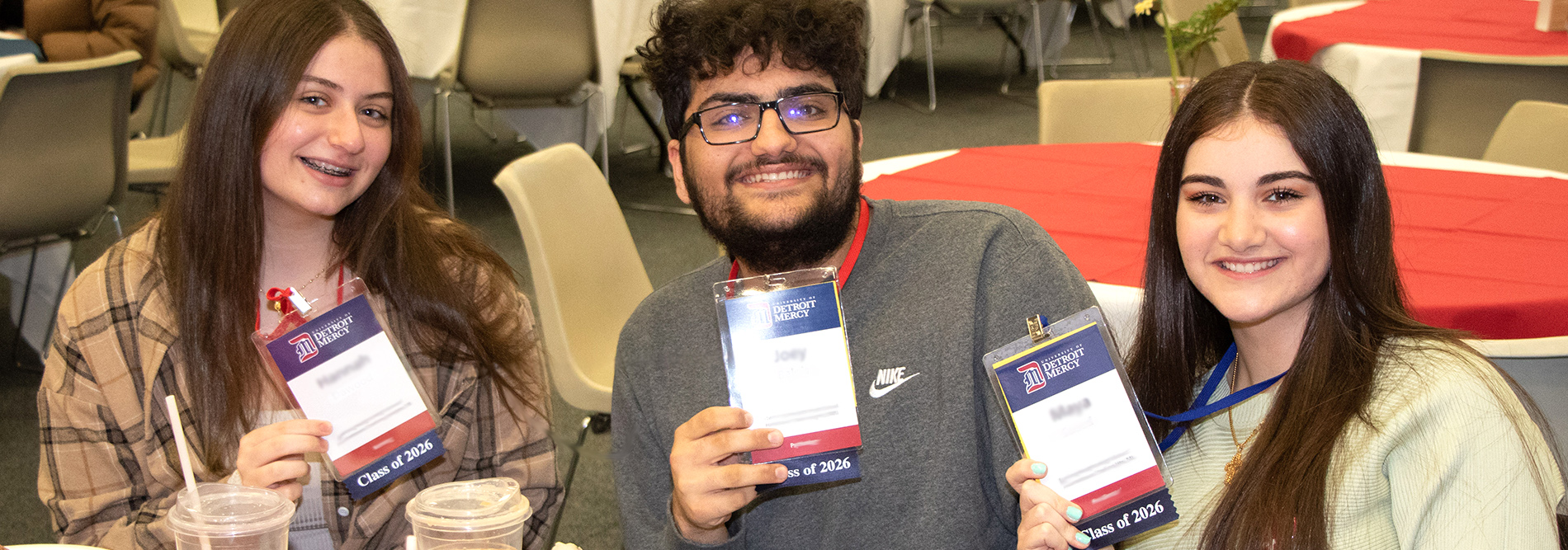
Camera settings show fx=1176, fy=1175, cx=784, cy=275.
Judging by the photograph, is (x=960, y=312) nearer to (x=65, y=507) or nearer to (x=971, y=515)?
(x=971, y=515)

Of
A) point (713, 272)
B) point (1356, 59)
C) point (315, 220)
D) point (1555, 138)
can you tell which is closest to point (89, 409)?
point (315, 220)

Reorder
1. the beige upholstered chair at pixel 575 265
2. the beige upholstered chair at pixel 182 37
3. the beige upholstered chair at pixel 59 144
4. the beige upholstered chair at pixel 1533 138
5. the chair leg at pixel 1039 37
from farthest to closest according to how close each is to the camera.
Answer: the chair leg at pixel 1039 37 → the beige upholstered chair at pixel 182 37 → the beige upholstered chair at pixel 59 144 → the beige upholstered chair at pixel 1533 138 → the beige upholstered chair at pixel 575 265

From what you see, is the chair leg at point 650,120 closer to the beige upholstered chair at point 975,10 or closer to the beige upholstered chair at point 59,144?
the beige upholstered chair at point 975,10

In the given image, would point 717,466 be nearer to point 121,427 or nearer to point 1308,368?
point 1308,368

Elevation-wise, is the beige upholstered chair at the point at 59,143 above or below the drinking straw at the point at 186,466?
below

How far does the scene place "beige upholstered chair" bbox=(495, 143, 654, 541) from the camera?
2535 millimetres

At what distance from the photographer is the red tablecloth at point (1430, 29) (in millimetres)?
3890

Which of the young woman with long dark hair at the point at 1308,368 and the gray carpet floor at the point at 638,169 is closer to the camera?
the young woman with long dark hair at the point at 1308,368

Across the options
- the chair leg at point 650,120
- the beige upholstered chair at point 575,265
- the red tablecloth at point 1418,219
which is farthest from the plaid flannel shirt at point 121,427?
the chair leg at point 650,120

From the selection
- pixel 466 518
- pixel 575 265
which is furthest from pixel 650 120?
pixel 466 518

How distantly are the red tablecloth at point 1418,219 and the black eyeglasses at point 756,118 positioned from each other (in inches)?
30.5

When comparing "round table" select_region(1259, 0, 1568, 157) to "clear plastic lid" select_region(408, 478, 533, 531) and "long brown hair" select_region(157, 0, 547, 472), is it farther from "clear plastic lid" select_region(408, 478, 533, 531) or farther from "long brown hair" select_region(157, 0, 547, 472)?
"clear plastic lid" select_region(408, 478, 533, 531)

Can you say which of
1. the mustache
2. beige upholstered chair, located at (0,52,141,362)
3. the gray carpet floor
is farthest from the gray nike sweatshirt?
beige upholstered chair, located at (0,52,141,362)

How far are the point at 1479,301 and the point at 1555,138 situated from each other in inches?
57.8
